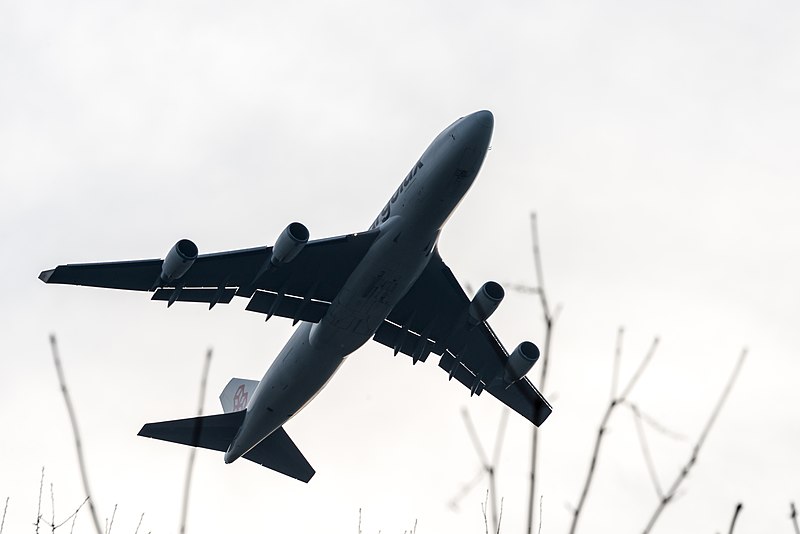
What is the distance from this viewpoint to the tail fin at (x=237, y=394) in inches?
1513

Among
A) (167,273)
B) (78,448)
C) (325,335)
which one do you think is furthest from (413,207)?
(78,448)

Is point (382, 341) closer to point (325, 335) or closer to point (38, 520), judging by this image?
point (325, 335)

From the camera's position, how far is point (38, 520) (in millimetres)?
10172

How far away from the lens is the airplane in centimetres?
2812

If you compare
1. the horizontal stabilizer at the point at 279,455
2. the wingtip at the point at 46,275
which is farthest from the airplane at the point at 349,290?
the horizontal stabilizer at the point at 279,455

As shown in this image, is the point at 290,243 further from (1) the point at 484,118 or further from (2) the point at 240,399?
(2) the point at 240,399

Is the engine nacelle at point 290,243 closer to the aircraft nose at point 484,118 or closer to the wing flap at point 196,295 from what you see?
the wing flap at point 196,295

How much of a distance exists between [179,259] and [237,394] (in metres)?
13.4

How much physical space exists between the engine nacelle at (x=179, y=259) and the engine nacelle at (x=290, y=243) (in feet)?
8.08

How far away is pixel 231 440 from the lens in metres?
36.9

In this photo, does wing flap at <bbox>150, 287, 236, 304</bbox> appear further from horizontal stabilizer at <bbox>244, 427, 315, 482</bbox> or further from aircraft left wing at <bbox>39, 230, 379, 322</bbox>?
horizontal stabilizer at <bbox>244, 427, 315, 482</bbox>

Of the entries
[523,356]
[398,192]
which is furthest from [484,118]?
[523,356]

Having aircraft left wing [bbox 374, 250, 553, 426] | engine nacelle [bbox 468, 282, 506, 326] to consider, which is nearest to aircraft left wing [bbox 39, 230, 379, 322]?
aircraft left wing [bbox 374, 250, 553, 426]

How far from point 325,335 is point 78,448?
26.0 m
